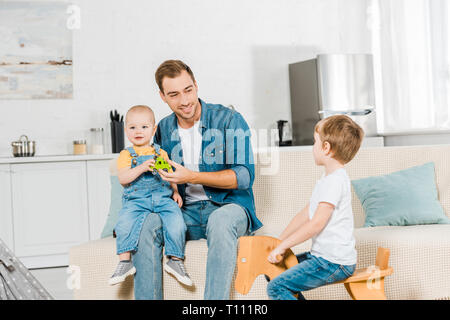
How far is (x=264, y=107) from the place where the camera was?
455 cm

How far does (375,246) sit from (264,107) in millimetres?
2746

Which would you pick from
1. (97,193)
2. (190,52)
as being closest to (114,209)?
(97,193)

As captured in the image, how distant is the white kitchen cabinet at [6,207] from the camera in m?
3.72

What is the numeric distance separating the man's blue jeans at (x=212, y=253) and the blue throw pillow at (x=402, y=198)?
75cm

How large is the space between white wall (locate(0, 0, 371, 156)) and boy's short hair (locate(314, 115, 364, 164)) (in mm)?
2951

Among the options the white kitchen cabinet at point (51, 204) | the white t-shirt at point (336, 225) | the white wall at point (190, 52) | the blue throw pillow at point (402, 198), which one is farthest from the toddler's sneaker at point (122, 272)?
the white wall at point (190, 52)

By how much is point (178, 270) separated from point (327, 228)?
55 centimetres

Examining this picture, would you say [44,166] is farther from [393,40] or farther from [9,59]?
[393,40]

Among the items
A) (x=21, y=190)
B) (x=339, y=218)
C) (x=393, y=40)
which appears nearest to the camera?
(x=339, y=218)

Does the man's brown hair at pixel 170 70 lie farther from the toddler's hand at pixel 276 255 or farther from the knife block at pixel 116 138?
the knife block at pixel 116 138

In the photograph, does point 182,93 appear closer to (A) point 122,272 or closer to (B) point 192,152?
(B) point 192,152

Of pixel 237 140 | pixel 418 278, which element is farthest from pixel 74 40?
pixel 418 278

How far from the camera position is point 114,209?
225 cm
